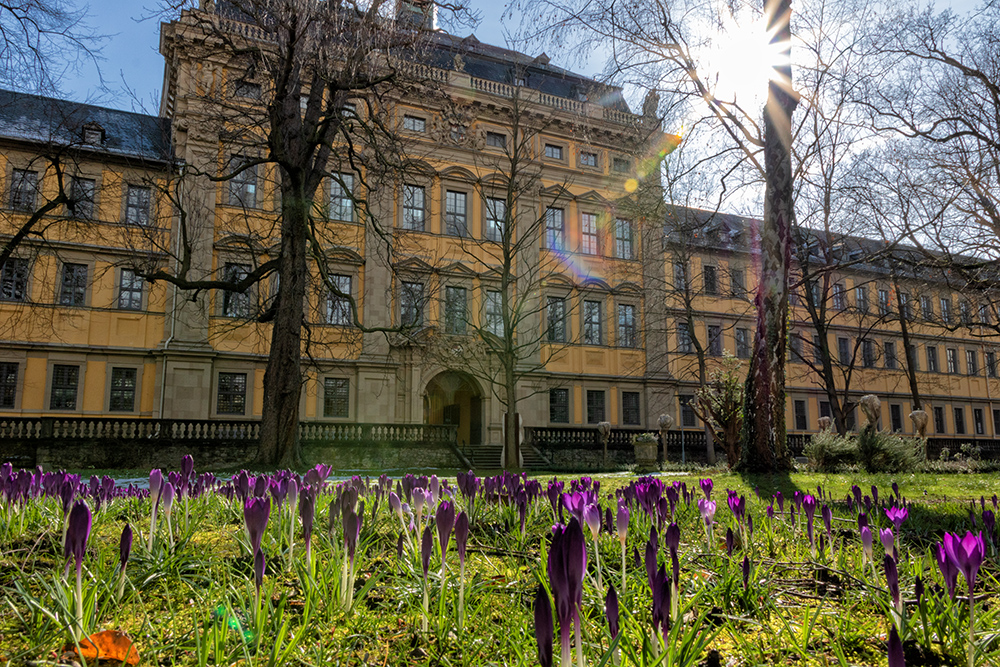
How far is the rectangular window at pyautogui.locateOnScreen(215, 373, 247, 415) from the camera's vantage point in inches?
1026

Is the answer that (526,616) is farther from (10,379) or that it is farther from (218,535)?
(10,379)

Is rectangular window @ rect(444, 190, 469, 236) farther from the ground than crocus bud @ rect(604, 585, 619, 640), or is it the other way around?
rectangular window @ rect(444, 190, 469, 236)

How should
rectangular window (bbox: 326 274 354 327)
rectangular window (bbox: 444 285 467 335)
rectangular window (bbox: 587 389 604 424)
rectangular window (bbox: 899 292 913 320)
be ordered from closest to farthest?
1. rectangular window (bbox: 899 292 913 320)
2. rectangular window (bbox: 326 274 354 327)
3. rectangular window (bbox: 444 285 467 335)
4. rectangular window (bbox: 587 389 604 424)

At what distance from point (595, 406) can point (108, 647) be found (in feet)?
104

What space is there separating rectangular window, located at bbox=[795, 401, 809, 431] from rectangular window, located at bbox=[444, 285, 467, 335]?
23.1 m

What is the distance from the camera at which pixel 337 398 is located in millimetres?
27719

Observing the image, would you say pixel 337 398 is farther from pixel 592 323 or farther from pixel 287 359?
pixel 287 359

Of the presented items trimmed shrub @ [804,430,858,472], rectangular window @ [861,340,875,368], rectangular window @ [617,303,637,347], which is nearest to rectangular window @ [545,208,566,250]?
rectangular window @ [617,303,637,347]

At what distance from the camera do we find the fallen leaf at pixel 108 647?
1419mm

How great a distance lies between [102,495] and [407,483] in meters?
1.61

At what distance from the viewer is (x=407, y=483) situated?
9.95ft

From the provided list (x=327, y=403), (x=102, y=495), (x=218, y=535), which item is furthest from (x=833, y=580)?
A: (x=327, y=403)

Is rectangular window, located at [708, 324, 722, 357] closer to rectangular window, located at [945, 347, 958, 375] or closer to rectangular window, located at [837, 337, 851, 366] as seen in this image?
rectangular window, located at [837, 337, 851, 366]

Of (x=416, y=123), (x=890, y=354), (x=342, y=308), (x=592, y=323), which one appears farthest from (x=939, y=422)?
(x=342, y=308)
